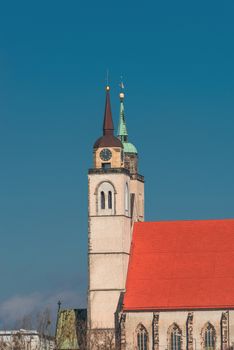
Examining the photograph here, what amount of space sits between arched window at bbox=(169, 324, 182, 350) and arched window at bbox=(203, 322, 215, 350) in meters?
2.33

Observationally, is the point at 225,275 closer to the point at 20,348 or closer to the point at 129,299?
the point at 129,299

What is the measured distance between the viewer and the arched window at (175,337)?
196250 mm

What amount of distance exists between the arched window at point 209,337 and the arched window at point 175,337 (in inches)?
91.6

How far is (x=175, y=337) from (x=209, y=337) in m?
3.17

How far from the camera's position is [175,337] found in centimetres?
19638

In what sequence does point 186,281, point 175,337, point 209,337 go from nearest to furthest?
point 209,337 < point 175,337 < point 186,281

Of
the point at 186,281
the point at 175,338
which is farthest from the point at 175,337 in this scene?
the point at 186,281

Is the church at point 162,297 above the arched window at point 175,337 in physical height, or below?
above

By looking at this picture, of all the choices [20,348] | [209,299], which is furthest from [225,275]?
[20,348]

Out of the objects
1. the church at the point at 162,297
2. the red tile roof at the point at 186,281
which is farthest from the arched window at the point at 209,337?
the red tile roof at the point at 186,281

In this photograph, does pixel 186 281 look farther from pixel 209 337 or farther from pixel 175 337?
pixel 209 337

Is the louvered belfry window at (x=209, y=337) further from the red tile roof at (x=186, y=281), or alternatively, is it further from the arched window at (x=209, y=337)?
A: the red tile roof at (x=186, y=281)

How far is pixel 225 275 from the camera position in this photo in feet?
647

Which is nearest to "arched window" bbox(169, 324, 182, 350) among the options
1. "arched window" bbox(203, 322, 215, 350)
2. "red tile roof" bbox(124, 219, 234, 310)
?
"red tile roof" bbox(124, 219, 234, 310)
